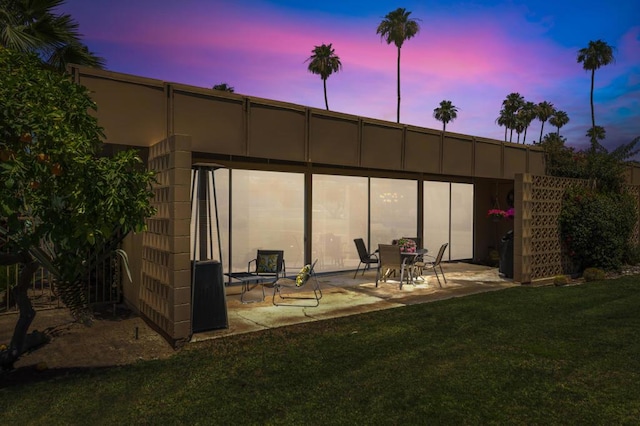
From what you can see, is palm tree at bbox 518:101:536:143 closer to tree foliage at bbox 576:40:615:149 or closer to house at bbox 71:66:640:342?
tree foliage at bbox 576:40:615:149

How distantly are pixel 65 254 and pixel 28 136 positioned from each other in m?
1.32

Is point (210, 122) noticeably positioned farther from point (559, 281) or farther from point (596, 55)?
point (596, 55)

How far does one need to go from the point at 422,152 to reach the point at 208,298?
8757mm

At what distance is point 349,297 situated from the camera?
329 inches

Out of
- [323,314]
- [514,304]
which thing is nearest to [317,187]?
[323,314]

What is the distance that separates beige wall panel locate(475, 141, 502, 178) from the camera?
1415 centimetres

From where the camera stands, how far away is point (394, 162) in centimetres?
1212

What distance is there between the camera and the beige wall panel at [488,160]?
1415 centimetres

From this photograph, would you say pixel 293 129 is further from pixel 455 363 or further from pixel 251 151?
pixel 455 363

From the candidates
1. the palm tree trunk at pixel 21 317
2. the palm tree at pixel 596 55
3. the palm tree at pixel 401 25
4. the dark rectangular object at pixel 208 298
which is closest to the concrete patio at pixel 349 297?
the dark rectangular object at pixel 208 298

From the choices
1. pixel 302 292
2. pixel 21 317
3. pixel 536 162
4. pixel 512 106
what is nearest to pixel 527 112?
pixel 512 106

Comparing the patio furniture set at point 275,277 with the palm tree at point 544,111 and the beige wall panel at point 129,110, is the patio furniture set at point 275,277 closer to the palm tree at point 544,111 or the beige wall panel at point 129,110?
the beige wall panel at point 129,110

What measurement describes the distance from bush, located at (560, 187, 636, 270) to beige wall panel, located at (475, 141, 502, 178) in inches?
132

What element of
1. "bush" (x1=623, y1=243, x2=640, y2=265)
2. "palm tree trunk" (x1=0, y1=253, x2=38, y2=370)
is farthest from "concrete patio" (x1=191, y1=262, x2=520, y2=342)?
"bush" (x1=623, y1=243, x2=640, y2=265)
